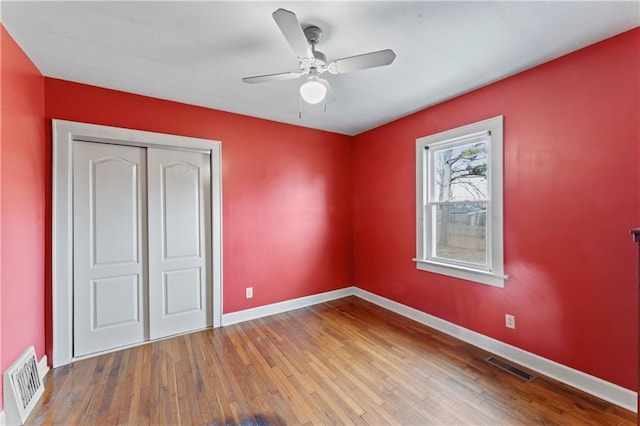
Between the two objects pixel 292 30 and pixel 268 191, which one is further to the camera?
pixel 268 191

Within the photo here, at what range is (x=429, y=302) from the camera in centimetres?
317

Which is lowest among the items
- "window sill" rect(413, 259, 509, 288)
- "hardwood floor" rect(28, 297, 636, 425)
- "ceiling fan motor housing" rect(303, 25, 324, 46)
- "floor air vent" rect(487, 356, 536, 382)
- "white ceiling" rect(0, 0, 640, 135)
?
"hardwood floor" rect(28, 297, 636, 425)

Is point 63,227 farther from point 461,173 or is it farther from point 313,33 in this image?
point 461,173

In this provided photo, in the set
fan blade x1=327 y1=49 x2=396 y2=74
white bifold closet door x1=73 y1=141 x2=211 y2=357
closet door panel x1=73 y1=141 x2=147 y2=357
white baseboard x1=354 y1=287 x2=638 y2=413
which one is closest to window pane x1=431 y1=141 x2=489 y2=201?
white baseboard x1=354 y1=287 x2=638 y2=413

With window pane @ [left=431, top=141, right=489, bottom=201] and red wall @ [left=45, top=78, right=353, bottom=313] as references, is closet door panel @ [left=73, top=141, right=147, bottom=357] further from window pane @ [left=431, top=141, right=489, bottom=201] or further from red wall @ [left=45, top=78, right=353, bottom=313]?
window pane @ [left=431, top=141, right=489, bottom=201]

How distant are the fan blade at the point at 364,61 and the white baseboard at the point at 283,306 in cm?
285

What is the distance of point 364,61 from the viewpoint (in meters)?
1.68

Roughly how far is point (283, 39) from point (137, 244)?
2396 millimetres

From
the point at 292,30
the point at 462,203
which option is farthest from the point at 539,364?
the point at 292,30

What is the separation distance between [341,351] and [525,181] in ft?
7.35

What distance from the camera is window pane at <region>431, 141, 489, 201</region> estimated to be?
2750 millimetres

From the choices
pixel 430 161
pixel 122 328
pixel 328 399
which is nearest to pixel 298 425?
pixel 328 399

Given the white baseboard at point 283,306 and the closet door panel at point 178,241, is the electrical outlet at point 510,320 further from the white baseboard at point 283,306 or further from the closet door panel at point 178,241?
the closet door panel at point 178,241

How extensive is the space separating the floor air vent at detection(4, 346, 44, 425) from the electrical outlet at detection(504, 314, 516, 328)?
365 centimetres
